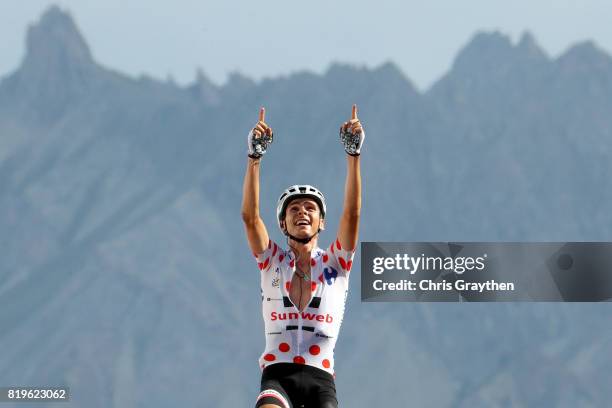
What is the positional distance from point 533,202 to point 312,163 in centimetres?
2379

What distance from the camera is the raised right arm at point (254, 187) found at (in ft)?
37.2

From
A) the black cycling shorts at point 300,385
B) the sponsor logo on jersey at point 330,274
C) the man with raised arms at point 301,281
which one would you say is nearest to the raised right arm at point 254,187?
the man with raised arms at point 301,281

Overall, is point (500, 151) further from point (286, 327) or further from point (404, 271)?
point (286, 327)

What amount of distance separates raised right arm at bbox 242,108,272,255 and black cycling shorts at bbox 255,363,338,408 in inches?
51.1

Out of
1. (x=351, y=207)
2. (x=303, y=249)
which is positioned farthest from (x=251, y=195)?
(x=351, y=207)

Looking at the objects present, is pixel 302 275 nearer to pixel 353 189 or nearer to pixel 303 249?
pixel 303 249

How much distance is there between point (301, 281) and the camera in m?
11.7

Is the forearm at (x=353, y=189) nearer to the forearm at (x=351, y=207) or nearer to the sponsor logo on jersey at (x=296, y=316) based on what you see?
the forearm at (x=351, y=207)

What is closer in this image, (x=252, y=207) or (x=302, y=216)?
(x=252, y=207)

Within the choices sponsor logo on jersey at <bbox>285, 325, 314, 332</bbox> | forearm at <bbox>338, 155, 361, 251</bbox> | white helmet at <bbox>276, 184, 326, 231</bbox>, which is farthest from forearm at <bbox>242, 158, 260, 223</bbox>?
sponsor logo on jersey at <bbox>285, 325, 314, 332</bbox>

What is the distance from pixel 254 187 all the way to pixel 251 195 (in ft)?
0.28

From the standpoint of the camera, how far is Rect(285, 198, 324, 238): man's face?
1164 cm

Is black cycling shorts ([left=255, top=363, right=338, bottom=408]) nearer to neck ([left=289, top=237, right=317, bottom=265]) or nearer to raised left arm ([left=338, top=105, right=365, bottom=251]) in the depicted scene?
neck ([left=289, top=237, right=317, bottom=265])

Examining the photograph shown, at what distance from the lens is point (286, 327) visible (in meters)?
11.3
